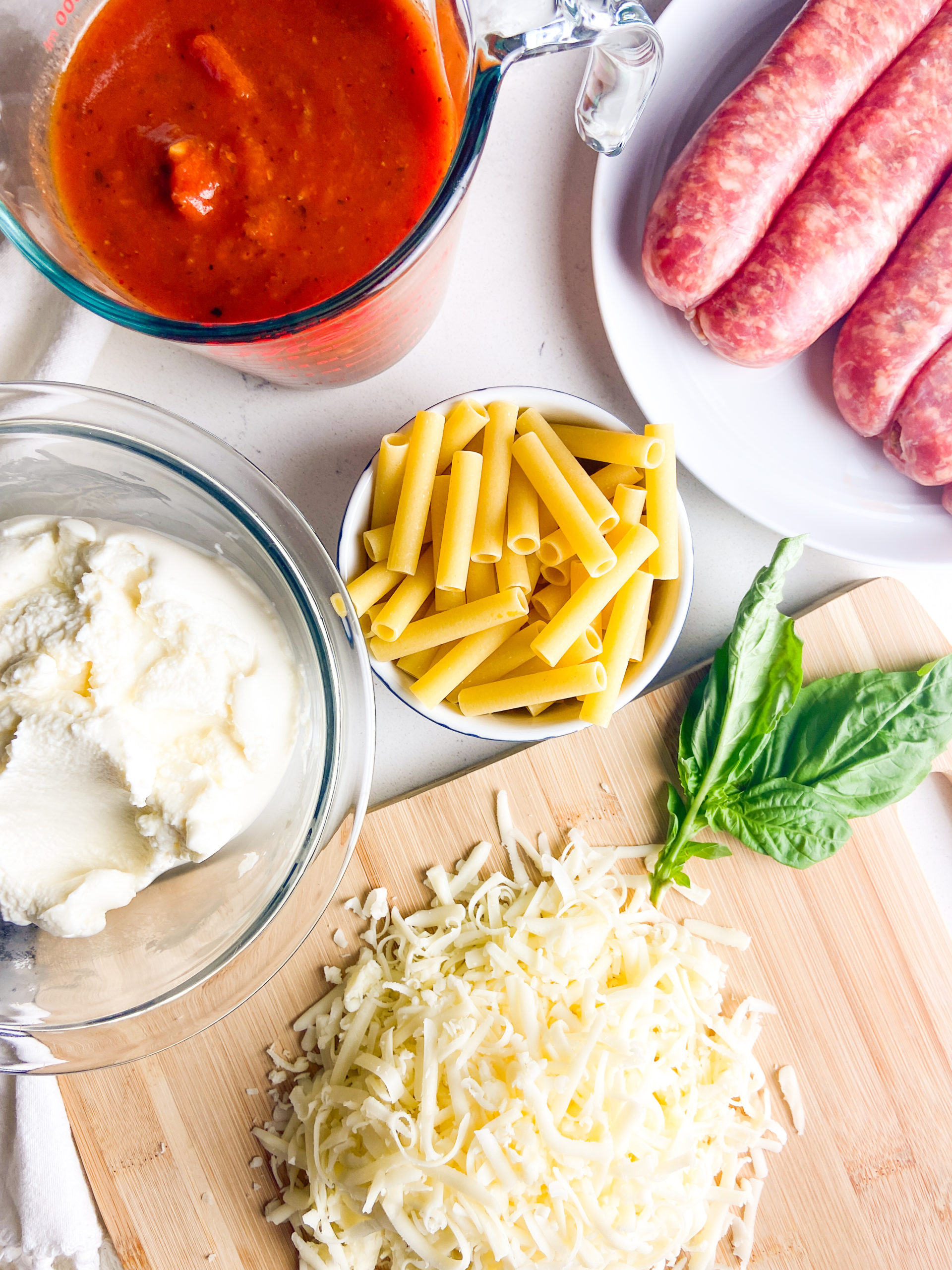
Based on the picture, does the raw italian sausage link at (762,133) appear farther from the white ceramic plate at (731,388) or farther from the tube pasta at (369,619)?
the tube pasta at (369,619)

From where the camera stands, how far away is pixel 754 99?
3.99 ft

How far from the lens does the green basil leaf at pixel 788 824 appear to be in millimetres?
1249

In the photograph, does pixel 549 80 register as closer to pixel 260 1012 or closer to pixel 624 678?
pixel 624 678

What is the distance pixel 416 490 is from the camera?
3.78 feet

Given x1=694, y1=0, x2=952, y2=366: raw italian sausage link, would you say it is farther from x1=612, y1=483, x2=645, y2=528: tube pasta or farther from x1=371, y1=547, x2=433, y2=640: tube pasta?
x1=371, y1=547, x2=433, y2=640: tube pasta

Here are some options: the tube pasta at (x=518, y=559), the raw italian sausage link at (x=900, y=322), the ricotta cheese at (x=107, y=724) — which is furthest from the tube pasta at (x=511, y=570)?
the raw italian sausage link at (x=900, y=322)

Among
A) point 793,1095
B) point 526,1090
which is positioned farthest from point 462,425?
point 793,1095

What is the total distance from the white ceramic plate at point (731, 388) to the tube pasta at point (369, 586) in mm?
427

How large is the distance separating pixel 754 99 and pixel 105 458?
934 millimetres

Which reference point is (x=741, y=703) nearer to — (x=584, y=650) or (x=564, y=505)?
(x=584, y=650)

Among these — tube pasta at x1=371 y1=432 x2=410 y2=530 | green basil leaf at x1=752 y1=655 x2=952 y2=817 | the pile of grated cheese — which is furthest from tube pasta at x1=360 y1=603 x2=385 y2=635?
green basil leaf at x1=752 y1=655 x2=952 y2=817

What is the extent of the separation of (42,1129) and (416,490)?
0.97m

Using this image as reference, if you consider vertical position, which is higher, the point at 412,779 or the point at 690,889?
the point at 412,779

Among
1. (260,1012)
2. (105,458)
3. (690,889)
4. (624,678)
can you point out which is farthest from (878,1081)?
(105,458)
